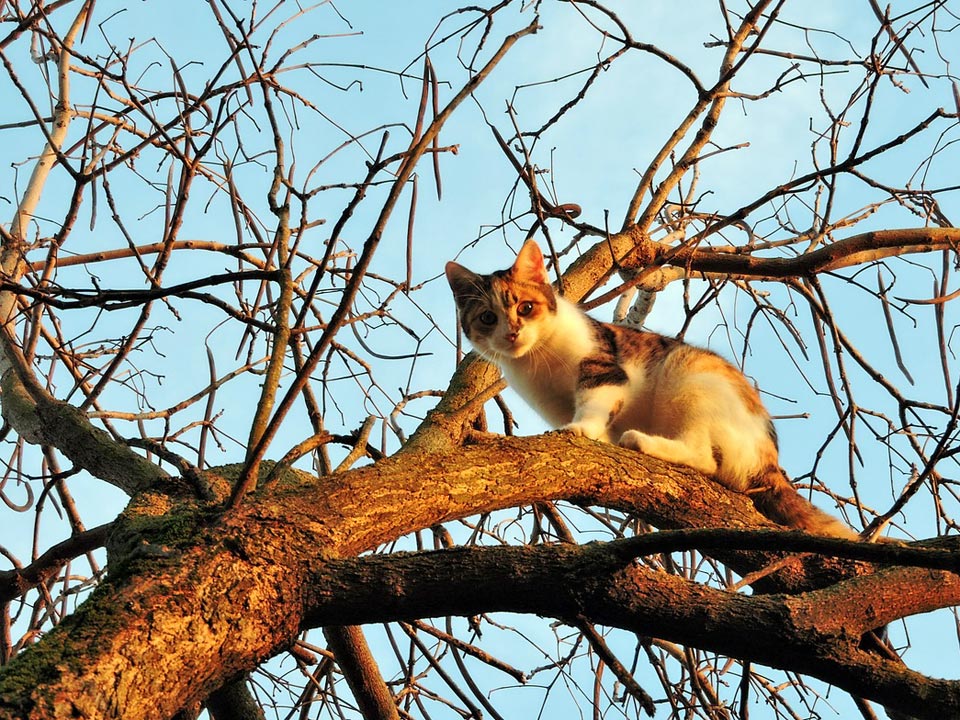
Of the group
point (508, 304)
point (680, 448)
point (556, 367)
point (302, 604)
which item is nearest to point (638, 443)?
point (680, 448)

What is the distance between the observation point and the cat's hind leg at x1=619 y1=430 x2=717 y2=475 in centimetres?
350

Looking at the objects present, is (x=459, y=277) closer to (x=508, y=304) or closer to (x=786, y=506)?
(x=508, y=304)

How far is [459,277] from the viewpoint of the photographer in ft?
15.8

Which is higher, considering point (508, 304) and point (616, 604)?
point (508, 304)

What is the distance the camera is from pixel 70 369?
354cm

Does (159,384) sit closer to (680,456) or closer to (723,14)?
(680,456)

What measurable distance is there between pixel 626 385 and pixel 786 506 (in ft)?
2.75

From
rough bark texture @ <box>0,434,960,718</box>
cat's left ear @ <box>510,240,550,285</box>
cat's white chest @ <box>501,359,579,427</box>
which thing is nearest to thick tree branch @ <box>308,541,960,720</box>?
rough bark texture @ <box>0,434,960,718</box>

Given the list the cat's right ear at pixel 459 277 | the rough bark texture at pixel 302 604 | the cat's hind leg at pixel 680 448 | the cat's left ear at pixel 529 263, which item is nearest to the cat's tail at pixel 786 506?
the cat's hind leg at pixel 680 448

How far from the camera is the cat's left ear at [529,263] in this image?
4602 millimetres

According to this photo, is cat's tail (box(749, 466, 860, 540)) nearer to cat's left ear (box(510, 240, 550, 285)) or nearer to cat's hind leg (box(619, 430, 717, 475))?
cat's hind leg (box(619, 430, 717, 475))

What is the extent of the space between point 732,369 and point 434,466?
1.98 m

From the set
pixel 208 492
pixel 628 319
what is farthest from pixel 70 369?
pixel 628 319

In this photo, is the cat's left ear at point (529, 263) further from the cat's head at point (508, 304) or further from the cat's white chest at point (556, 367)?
the cat's white chest at point (556, 367)
